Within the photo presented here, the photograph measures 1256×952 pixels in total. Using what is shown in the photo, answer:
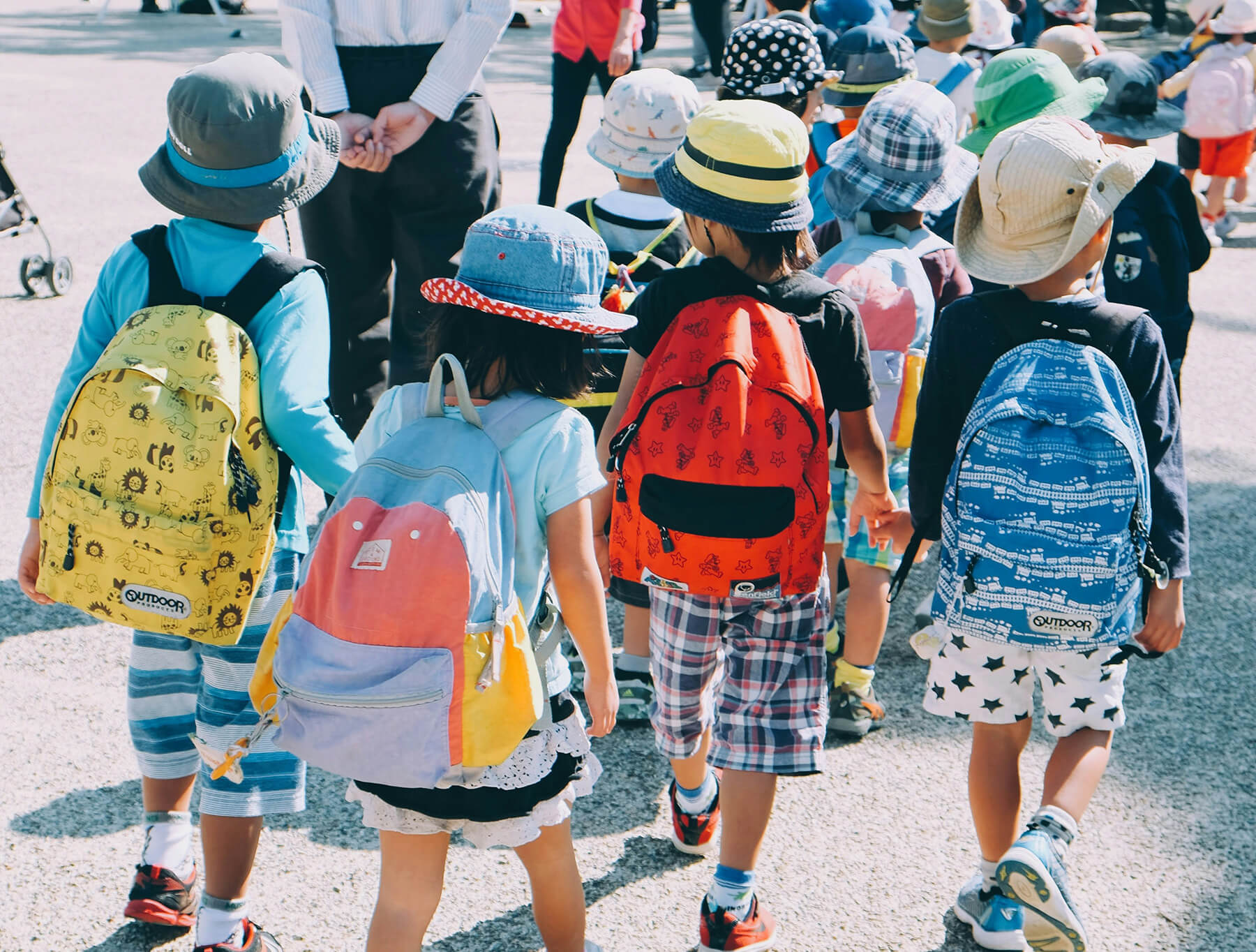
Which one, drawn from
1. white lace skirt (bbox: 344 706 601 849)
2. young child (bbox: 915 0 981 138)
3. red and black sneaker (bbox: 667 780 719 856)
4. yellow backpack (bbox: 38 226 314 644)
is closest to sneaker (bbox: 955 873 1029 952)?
red and black sneaker (bbox: 667 780 719 856)

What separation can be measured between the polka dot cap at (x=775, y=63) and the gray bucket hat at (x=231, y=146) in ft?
6.84

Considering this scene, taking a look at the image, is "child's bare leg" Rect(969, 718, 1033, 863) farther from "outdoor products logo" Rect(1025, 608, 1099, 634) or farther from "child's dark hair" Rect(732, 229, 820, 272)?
"child's dark hair" Rect(732, 229, 820, 272)

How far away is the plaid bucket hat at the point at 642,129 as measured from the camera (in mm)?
3643

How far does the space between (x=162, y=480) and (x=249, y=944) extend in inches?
39.4

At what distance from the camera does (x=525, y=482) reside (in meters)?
2.20

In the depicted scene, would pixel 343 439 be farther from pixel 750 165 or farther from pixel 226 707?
pixel 750 165

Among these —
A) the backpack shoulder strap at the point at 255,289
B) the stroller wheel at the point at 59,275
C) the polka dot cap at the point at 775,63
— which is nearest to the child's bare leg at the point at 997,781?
the backpack shoulder strap at the point at 255,289

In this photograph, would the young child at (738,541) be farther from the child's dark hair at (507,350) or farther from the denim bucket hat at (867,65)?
the denim bucket hat at (867,65)

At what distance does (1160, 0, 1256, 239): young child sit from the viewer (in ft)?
27.8

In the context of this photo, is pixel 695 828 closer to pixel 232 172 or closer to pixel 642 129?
pixel 232 172

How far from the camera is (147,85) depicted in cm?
1324

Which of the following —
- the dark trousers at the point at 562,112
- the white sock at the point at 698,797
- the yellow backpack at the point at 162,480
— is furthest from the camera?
the dark trousers at the point at 562,112

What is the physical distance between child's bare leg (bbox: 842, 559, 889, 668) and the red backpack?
36.1 inches

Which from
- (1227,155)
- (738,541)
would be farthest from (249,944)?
(1227,155)
